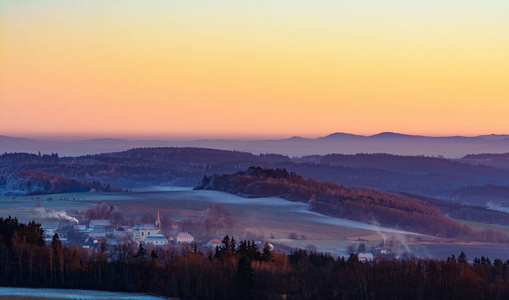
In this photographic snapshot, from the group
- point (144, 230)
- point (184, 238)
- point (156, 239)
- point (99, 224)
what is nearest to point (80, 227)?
point (99, 224)

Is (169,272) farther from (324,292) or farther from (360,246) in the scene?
(360,246)

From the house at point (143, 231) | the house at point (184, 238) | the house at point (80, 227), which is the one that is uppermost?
the house at point (80, 227)

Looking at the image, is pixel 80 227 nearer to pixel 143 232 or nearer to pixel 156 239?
pixel 143 232

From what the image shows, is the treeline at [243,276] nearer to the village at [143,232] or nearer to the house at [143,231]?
the village at [143,232]

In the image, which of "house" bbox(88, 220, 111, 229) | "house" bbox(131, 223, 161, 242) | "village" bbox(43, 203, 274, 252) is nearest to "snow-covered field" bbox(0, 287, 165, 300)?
"village" bbox(43, 203, 274, 252)

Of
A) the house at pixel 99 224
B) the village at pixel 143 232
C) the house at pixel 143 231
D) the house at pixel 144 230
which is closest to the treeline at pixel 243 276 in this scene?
the village at pixel 143 232

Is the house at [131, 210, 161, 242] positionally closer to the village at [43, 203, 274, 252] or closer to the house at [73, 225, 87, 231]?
the village at [43, 203, 274, 252]

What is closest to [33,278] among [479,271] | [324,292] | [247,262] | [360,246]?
[247,262]
